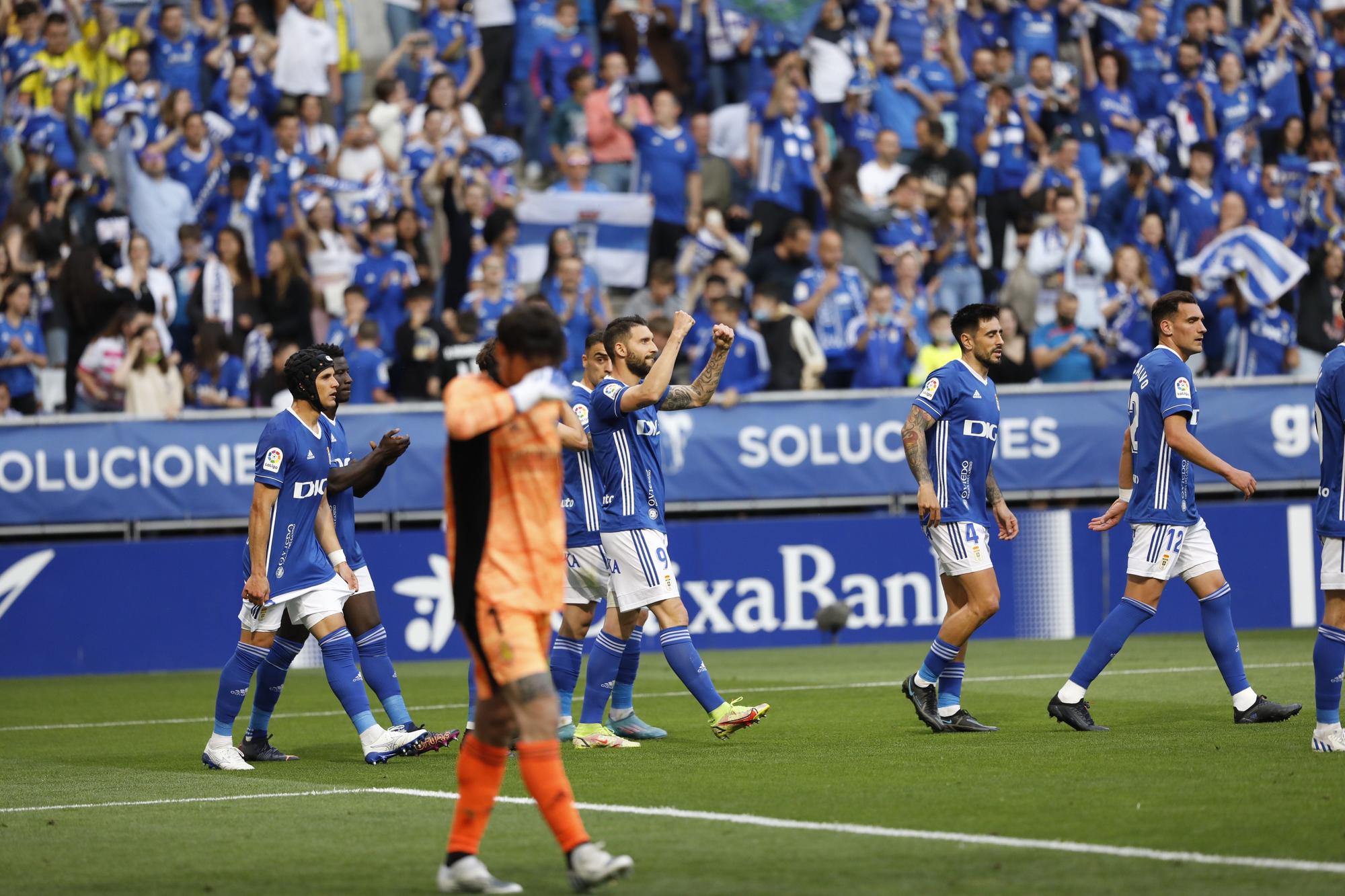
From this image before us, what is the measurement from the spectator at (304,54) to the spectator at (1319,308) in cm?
1186

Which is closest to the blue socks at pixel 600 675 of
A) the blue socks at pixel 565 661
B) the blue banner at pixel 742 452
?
the blue socks at pixel 565 661

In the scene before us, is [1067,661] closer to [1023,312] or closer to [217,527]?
[1023,312]

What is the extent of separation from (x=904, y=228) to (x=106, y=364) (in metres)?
9.06

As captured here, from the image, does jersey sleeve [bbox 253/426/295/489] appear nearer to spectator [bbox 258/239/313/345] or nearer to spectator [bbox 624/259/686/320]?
spectator [bbox 258/239/313/345]

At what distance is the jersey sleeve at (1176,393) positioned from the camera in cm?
1062

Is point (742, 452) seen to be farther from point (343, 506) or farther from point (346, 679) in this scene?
point (346, 679)

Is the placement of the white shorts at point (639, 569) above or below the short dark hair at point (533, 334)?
below

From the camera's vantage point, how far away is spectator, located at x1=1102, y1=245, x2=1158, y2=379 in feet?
67.6

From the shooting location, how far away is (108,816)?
8562mm

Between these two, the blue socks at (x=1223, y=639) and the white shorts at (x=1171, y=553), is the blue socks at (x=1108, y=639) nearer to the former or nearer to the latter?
the white shorts at (x=1171, y=553)

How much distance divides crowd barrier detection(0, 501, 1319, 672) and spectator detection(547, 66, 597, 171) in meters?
5.61

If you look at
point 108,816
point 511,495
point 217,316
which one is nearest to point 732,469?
point 217,316

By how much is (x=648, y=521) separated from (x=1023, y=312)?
11.0 metres

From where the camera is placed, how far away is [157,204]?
20.5 metres
